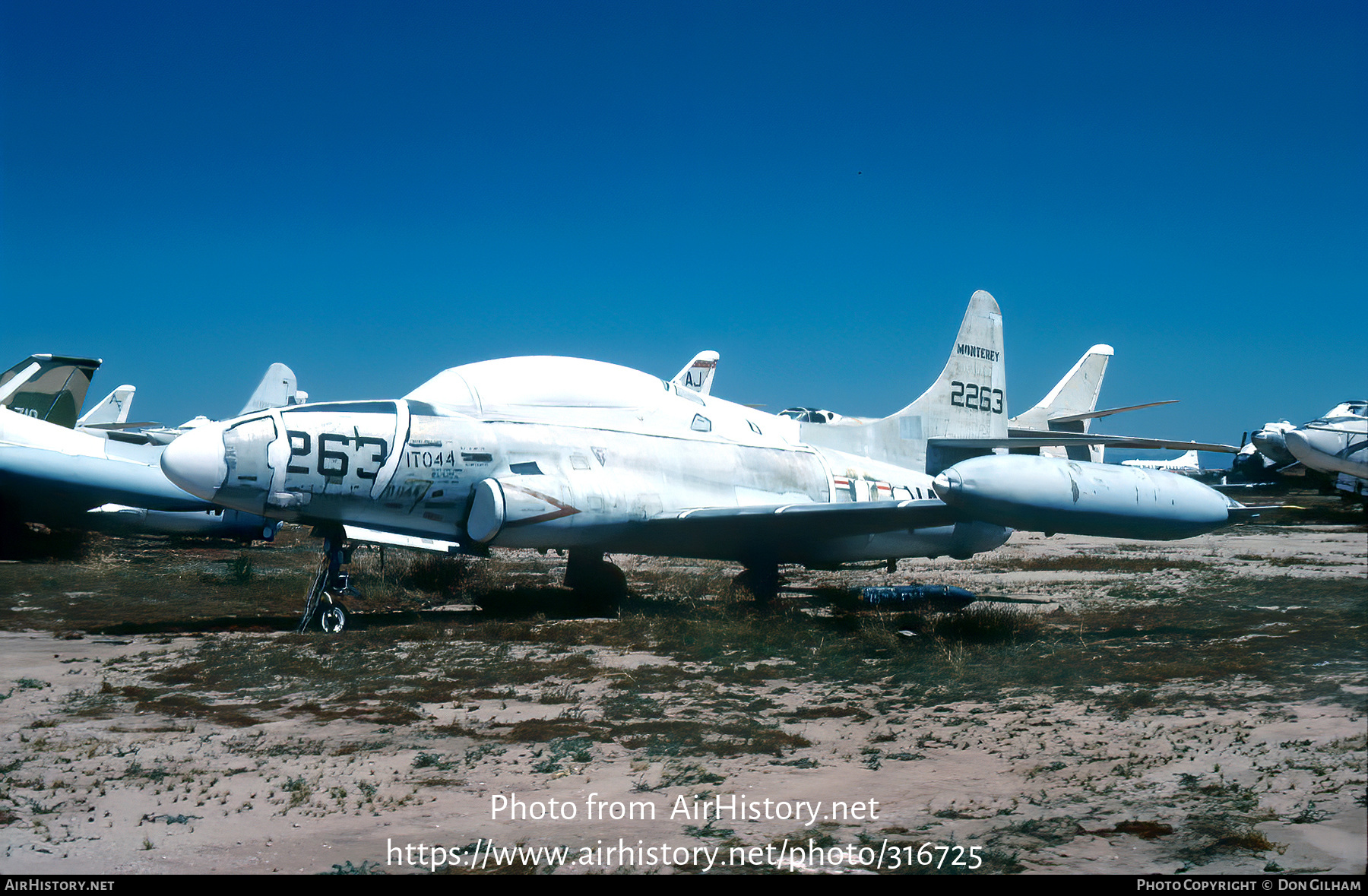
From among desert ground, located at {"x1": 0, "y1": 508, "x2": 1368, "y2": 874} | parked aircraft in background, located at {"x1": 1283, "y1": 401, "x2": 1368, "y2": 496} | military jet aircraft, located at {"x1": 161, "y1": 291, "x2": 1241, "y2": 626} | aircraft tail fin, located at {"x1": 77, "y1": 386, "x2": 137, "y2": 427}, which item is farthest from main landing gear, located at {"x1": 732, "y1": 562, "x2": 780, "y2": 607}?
aircraft tail fin, located at {"x1": 77, "y1": 386, "x2": 137, "y2": 427}

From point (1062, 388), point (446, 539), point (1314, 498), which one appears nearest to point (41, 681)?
point (446, 539)

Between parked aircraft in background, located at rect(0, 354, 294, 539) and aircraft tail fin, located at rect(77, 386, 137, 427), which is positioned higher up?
aircraft tail fin, located at rect(77, 386, 137, 427)

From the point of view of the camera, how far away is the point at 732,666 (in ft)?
25.9

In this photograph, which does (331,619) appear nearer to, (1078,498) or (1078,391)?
(1078,498)

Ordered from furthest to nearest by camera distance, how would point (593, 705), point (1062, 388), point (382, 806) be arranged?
1. point (1062, 388)
2. point (593, 705)
3. point (382, 806)

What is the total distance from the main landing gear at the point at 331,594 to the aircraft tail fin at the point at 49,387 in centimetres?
1402

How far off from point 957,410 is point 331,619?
10077 millimetres

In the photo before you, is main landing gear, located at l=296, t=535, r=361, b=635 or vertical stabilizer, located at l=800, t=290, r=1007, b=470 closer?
main landing gear, located at l=296, t=535, r=361, b=635

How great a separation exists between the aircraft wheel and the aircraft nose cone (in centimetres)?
165

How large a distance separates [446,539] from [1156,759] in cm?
778

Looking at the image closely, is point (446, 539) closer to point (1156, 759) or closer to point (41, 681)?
point (41, 681)

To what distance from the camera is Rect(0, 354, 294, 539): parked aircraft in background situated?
15742mm

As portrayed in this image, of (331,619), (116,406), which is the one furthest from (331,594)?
(116,406)

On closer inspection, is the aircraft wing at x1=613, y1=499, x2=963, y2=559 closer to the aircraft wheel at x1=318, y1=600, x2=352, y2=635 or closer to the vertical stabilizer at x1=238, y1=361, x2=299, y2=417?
the aircraft wheel at x1=318, y1=600, x2=352, y2=635
